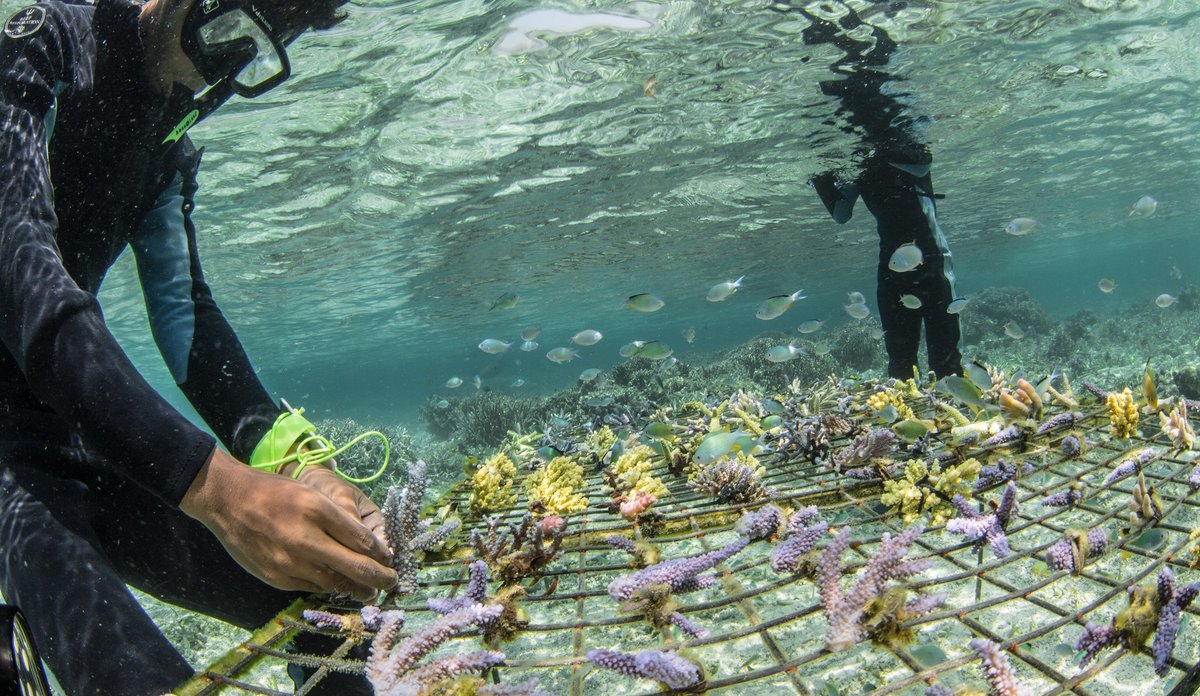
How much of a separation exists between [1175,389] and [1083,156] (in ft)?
53.0

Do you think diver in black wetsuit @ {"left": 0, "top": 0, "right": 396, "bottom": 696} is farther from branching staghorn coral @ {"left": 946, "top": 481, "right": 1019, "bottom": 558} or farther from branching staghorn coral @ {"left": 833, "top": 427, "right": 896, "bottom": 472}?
branching staghorn coral @ {"left": 833, "top": 427, "right": 896, "bottom": 472}

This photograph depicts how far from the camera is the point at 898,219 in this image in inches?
336

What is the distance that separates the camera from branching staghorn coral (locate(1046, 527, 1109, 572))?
2.13 metres

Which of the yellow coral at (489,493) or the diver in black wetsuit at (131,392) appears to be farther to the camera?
the yellow coral at (489,493)

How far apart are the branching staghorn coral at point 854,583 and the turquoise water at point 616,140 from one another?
377 inches

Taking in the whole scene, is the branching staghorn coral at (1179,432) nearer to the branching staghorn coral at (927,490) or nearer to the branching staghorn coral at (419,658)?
the branching staghorn coral at (927,490)

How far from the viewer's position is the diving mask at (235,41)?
9.25 feet

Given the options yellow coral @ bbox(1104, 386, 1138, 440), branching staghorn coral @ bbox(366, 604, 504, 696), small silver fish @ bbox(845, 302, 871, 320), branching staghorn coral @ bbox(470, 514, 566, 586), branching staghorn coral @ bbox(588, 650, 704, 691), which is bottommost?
small silver fish @ bbox(845, 302, 871, 320)

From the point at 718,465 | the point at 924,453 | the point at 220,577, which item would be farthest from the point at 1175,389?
the point at 220,577

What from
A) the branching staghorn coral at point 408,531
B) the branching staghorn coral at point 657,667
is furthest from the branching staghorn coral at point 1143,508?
the branching staghorn coral at point 408,531

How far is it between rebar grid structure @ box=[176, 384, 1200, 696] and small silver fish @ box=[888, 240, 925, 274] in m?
3.18

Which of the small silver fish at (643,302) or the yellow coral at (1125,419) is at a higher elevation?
the yellow coral at (1125,419)

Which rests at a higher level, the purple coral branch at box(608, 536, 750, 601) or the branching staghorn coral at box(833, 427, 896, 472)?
the purple coral branch at box(608, 536, 750, 601)

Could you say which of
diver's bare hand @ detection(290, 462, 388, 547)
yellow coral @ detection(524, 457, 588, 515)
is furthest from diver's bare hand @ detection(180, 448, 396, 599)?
yellow coral @ detection(524, 457, 588, 515)
